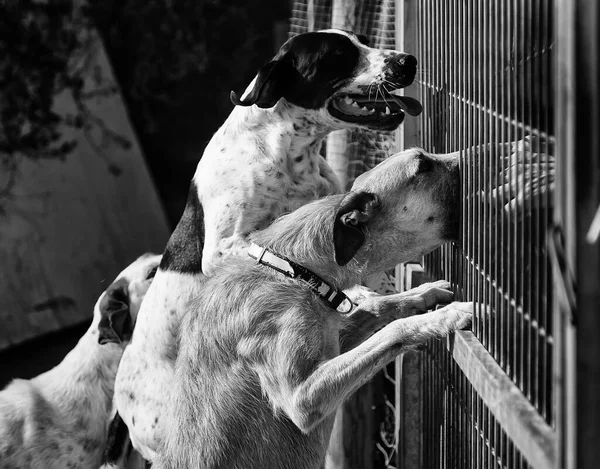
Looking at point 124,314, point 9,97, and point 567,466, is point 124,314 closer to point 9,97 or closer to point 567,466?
point 567,466

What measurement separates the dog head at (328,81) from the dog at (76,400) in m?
1.49

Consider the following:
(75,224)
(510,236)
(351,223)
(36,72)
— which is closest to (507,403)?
(510,236)

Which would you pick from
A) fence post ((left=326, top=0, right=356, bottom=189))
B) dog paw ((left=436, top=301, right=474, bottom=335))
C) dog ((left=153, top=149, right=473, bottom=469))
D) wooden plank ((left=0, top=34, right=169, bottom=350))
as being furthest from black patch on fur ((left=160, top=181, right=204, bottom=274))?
wooden plank ((left=0, top=34, right=169, bottom=350))

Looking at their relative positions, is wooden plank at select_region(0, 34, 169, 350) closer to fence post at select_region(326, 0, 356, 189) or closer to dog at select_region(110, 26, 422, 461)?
fence post at select_region(326, 0, 356, 189)

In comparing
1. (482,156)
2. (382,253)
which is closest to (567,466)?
(482,156)

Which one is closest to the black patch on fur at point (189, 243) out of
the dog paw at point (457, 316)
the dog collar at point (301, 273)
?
the dog collar at point (301, 273)

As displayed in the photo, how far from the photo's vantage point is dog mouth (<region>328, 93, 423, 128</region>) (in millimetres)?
3971

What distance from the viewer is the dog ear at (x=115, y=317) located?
4.93 metres

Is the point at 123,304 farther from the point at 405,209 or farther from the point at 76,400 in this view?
the point at 405,209

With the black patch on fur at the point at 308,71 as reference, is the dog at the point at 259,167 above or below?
below

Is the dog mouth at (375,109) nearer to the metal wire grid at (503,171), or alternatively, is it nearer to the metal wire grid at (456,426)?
the metal wire grid at (503,171)

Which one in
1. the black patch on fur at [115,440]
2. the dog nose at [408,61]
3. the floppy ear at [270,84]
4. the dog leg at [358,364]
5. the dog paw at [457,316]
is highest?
the dog nose at [408,61]

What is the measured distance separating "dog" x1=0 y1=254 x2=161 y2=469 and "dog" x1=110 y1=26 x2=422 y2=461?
39 cm

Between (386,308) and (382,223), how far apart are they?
393 millimetres
